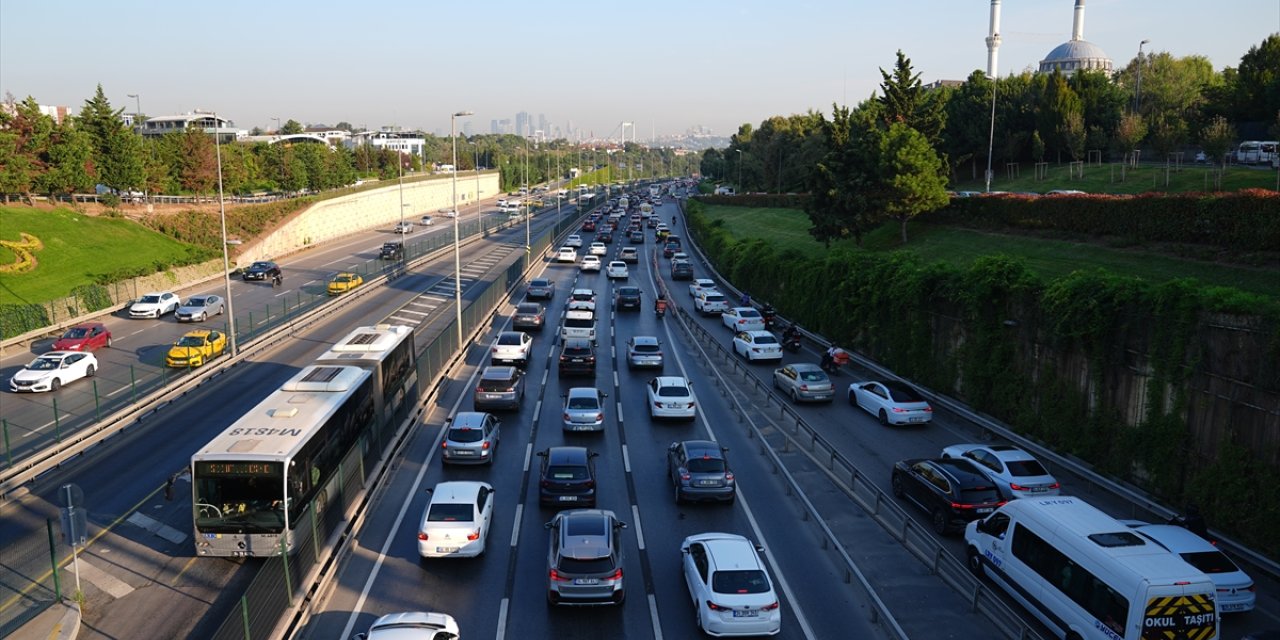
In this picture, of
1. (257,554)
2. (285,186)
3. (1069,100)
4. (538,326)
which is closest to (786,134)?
(1069,100)

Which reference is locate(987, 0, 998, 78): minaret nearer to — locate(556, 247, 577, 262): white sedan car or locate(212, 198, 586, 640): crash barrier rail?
locate(556, 247, 577, 262): white sedan car

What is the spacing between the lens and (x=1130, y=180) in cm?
5578

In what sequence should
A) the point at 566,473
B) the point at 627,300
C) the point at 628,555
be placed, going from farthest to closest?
the point at 627,300
the point at 566,473
the point at 628,555

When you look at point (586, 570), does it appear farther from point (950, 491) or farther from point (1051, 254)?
point (1051, 254)

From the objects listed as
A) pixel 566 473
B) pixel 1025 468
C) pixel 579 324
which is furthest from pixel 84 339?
pixel 1025 468

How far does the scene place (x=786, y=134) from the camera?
105 metres

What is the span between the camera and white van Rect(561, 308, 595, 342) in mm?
36469

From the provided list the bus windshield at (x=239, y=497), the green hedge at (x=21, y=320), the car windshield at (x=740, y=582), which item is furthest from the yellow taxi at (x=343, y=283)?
the car windshield at (x=740, y=582)

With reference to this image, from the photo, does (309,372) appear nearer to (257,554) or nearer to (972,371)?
(257,554)

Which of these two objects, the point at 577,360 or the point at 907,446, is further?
the point at 577,360

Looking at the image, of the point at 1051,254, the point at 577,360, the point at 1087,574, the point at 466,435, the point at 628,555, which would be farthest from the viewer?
the point at 1051,254

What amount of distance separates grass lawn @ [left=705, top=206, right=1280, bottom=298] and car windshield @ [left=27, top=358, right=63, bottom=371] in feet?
119

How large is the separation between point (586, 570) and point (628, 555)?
10.0 feet

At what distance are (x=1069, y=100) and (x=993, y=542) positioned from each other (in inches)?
2603
